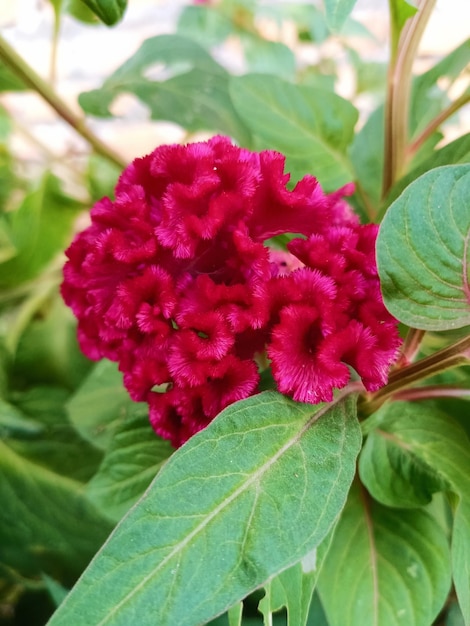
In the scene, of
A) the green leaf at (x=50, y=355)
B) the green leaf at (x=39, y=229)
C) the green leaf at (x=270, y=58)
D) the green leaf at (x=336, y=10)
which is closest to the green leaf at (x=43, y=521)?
the green leaf at (x=50, y=355)

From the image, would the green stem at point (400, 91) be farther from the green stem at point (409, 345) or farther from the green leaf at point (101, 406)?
the green leaf at point (101, 406)

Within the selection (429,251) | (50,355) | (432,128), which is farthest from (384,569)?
(50,355)

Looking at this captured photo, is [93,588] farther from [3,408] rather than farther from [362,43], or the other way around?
[362,43]

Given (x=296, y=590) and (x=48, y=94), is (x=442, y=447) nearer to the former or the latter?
(x=296, y=590)

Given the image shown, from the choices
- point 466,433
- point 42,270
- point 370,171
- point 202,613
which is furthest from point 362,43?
point 202,613

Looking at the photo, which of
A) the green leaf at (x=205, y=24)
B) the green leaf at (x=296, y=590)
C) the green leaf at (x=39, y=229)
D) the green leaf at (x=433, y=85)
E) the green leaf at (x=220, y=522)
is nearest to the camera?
the green leaf at (x=220, y=522)

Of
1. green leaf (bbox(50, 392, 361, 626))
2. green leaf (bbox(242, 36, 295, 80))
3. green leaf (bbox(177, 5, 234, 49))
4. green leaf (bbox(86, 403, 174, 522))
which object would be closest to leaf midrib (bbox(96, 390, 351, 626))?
green leaf (bbox(50, 392, 361, 626))

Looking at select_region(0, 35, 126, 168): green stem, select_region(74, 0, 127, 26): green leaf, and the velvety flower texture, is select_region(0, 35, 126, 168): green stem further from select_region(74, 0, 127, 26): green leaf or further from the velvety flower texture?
the velvety flower texture
